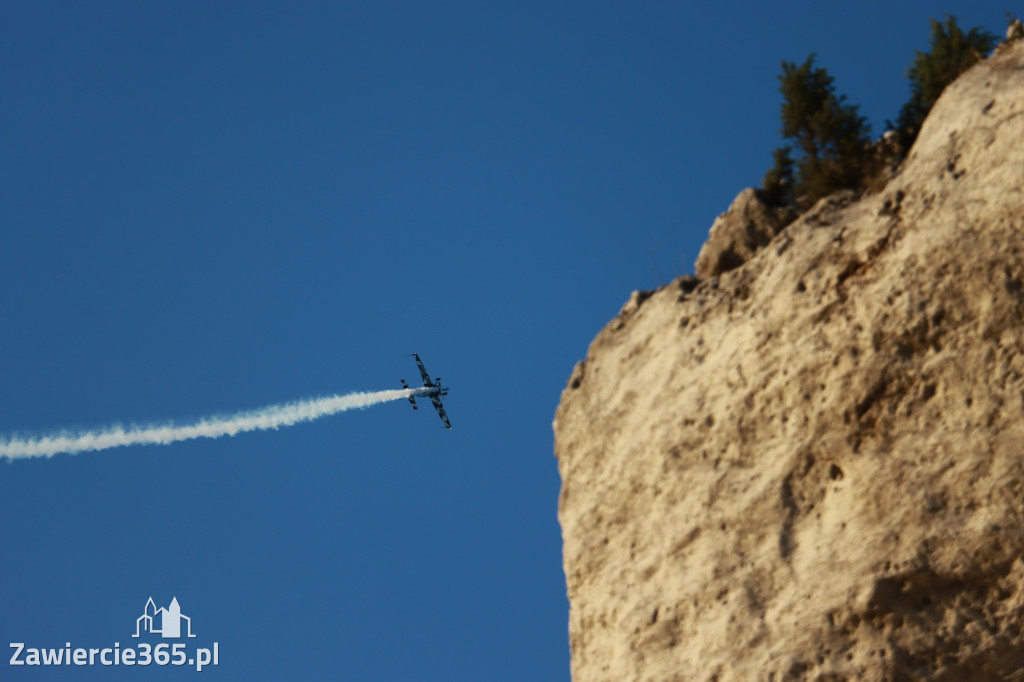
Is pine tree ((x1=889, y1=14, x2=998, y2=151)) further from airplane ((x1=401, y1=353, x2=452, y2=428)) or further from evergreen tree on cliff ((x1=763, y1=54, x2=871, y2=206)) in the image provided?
airplane ((x1=401, y1=353, x2=452, y2=428))

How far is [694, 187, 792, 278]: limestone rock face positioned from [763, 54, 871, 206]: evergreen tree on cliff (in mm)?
839

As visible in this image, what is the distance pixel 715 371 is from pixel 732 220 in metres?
4.15

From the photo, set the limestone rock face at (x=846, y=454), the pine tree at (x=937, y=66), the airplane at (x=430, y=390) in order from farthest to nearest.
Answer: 1. the airplane at (x=430, y=390)
2. the pine tree at (x=937, y=66)
3. the limestone rock face at (x=846, y=454)

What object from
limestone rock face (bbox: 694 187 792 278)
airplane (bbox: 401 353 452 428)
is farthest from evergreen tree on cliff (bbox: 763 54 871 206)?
airplane (bbox: 401 353 452 428)

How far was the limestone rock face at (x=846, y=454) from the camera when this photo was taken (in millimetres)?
16750

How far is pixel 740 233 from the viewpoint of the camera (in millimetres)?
22906

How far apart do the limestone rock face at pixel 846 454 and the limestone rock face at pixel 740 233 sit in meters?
1.14

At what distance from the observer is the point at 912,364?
17.6 meters

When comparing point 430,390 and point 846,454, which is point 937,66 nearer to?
point 846,454

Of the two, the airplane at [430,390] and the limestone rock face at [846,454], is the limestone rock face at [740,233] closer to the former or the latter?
the limestone rock face at [846,454]

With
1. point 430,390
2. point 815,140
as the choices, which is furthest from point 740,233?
point 430,390

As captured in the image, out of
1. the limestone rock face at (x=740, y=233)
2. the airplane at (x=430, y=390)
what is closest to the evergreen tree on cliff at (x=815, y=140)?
the limestone rock face at (x=740, y=233)

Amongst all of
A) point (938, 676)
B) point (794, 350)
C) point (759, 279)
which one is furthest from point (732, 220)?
point (938, 676)

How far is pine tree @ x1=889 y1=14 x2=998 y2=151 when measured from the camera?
72.7ft
